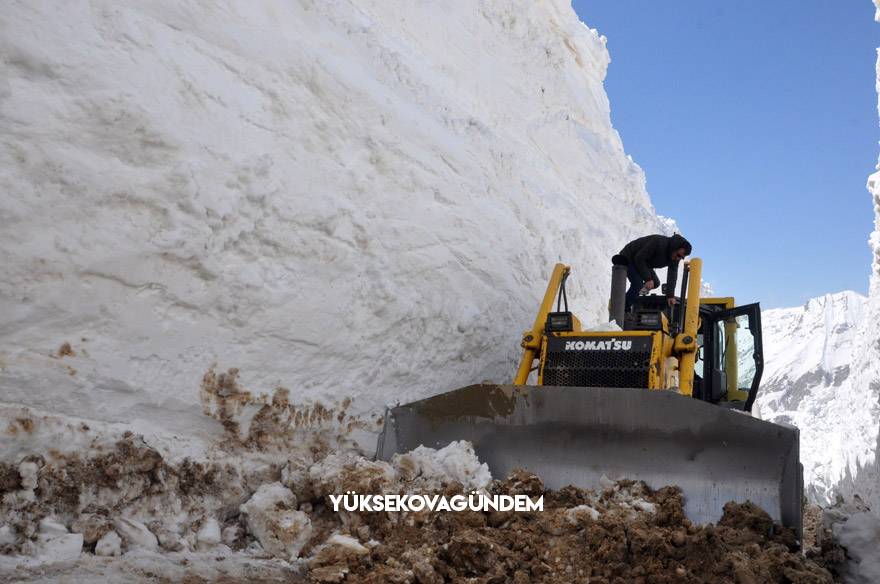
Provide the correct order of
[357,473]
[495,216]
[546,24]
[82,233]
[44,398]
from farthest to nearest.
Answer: [546,24], [495,216], [357,473], [82,233], [44,398]

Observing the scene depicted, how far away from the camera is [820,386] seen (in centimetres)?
2166

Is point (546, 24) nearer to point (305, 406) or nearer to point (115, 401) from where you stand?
point (305, 406)

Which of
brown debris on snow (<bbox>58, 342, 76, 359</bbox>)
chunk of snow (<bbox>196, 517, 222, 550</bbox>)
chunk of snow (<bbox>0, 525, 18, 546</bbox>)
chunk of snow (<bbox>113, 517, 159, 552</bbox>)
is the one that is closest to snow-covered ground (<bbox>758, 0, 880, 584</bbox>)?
chunk of snow (<bbox>196, 517, 222, 550</bbox>)

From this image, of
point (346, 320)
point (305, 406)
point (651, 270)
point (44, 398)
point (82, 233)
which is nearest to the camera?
point (44, 398)

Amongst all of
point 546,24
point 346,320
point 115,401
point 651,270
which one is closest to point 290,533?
point 115,401

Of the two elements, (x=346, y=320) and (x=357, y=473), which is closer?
(x=357, y=473)

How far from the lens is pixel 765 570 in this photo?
3.45 meters

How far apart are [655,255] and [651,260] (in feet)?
0.25

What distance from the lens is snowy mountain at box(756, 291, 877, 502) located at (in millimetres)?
12461

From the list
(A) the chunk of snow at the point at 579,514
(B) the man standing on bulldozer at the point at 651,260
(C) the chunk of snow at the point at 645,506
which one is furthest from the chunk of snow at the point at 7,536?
(B) the man standing on bulldozer at the point at 651,260

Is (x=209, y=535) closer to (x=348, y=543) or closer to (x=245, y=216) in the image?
(x=348, y=543)

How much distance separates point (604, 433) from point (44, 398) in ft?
11.4

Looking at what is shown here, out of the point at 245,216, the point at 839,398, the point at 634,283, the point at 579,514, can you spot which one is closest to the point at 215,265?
the point at 245,216

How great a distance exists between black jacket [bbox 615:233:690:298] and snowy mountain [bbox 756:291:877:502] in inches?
261
